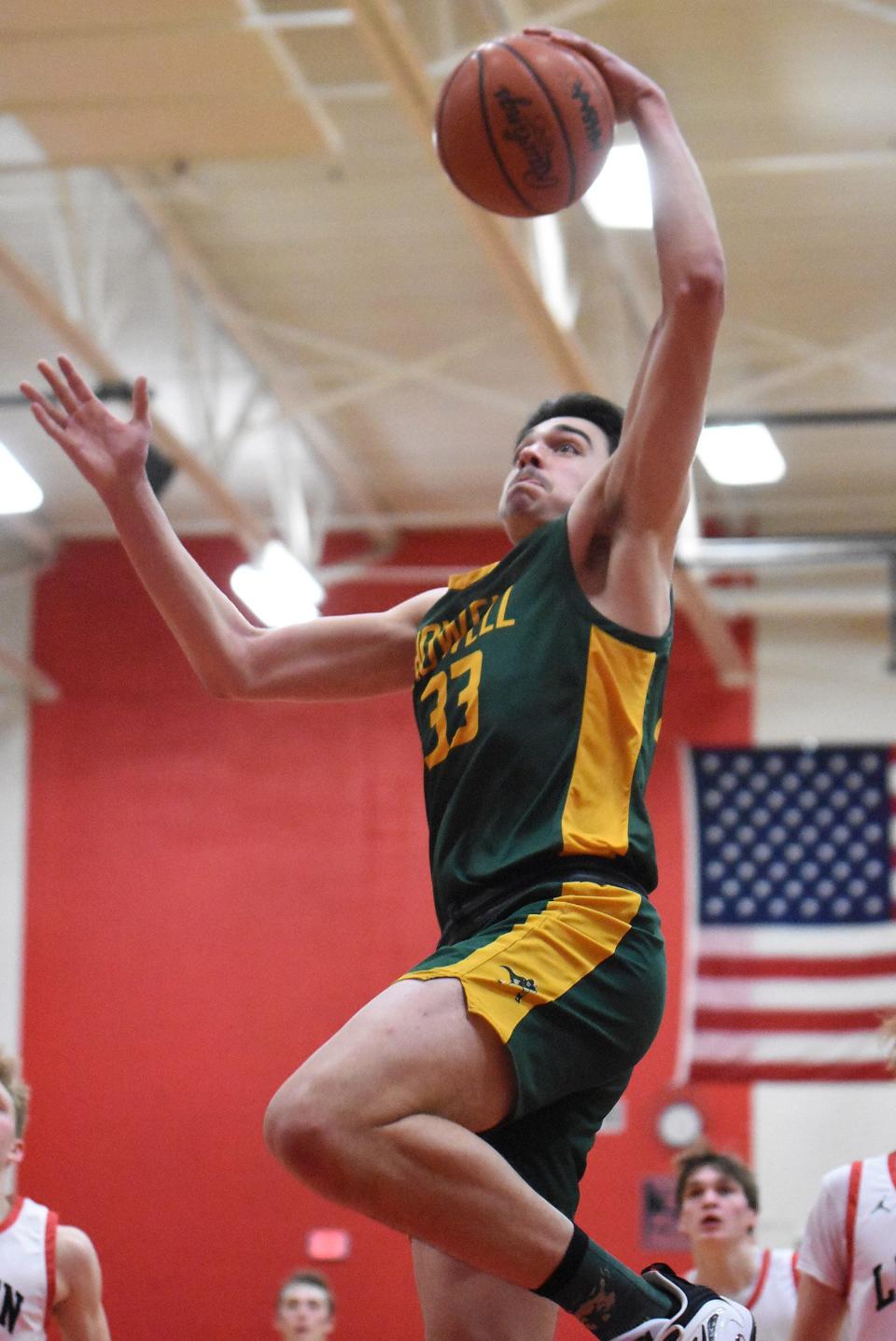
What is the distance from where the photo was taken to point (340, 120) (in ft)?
30.7

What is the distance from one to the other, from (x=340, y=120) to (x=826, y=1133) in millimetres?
7361

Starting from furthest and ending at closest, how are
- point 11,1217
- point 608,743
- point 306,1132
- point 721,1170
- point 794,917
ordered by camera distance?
point 794,917
point 721,1170
point 11,1217
point 608,743
point 306,1132

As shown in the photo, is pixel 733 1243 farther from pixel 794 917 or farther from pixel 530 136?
pixel 794 917

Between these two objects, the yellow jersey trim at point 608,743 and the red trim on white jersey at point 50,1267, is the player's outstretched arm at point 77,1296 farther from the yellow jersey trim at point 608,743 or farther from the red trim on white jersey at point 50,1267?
the yellow jersey trim at point 608,743

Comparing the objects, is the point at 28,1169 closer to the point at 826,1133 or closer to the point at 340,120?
the point at 826,1133

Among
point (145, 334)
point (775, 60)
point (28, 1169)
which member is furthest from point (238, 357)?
point (28, 1169)

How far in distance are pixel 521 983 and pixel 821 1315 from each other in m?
2.42

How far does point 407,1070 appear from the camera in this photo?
2.69 meters

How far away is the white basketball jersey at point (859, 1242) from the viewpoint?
15.0 feet

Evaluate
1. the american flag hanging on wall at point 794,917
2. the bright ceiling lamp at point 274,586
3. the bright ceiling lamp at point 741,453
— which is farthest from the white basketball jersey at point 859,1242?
the american flag hanging on wall at point 794,917

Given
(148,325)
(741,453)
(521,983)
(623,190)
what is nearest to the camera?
(521,983)

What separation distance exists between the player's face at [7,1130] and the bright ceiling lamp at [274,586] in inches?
237

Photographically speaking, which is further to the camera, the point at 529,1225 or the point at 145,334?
the point at 145,334

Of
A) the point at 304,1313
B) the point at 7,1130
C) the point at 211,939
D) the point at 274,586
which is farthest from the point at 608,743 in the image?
the point at 211,939
